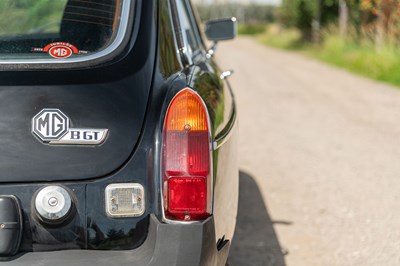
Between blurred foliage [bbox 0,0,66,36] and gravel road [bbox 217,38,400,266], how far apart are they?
1.88 metres

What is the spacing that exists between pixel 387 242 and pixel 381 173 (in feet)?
6.23

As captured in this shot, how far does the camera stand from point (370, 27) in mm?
19516

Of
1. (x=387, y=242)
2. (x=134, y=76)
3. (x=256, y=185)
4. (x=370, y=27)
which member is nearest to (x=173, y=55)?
(x=134, y=76)

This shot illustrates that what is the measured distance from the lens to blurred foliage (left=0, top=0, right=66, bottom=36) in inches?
115

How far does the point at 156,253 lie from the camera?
7.63ft

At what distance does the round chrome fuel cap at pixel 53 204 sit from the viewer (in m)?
2.38

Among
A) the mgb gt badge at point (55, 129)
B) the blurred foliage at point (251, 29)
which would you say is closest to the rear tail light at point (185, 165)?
the mgb gt badge at point (55, 129)

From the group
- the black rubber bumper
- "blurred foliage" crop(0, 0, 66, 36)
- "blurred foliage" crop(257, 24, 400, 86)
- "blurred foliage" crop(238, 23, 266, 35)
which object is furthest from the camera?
"blurred foliage" crop(238, 23, 266, 35)

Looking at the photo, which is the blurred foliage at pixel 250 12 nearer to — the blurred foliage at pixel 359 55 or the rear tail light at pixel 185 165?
the blurred foliage at pixel 359 55

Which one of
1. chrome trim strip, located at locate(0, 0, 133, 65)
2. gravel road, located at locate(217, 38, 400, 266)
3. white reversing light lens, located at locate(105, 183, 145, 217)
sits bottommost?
gravel road, located at locate(217, 38, 400, 266)

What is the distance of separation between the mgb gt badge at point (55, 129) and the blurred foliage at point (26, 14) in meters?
0.62

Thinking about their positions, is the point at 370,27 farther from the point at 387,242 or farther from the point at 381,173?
the point at 387,242

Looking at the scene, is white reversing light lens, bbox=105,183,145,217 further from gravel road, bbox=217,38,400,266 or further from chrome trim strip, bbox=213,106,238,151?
gravel road, bbox=217,38,400,266

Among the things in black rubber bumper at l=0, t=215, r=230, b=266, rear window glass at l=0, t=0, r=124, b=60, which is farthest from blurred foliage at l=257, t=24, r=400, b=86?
black rubber bumper at l=0, t=215, r=230, b=266
